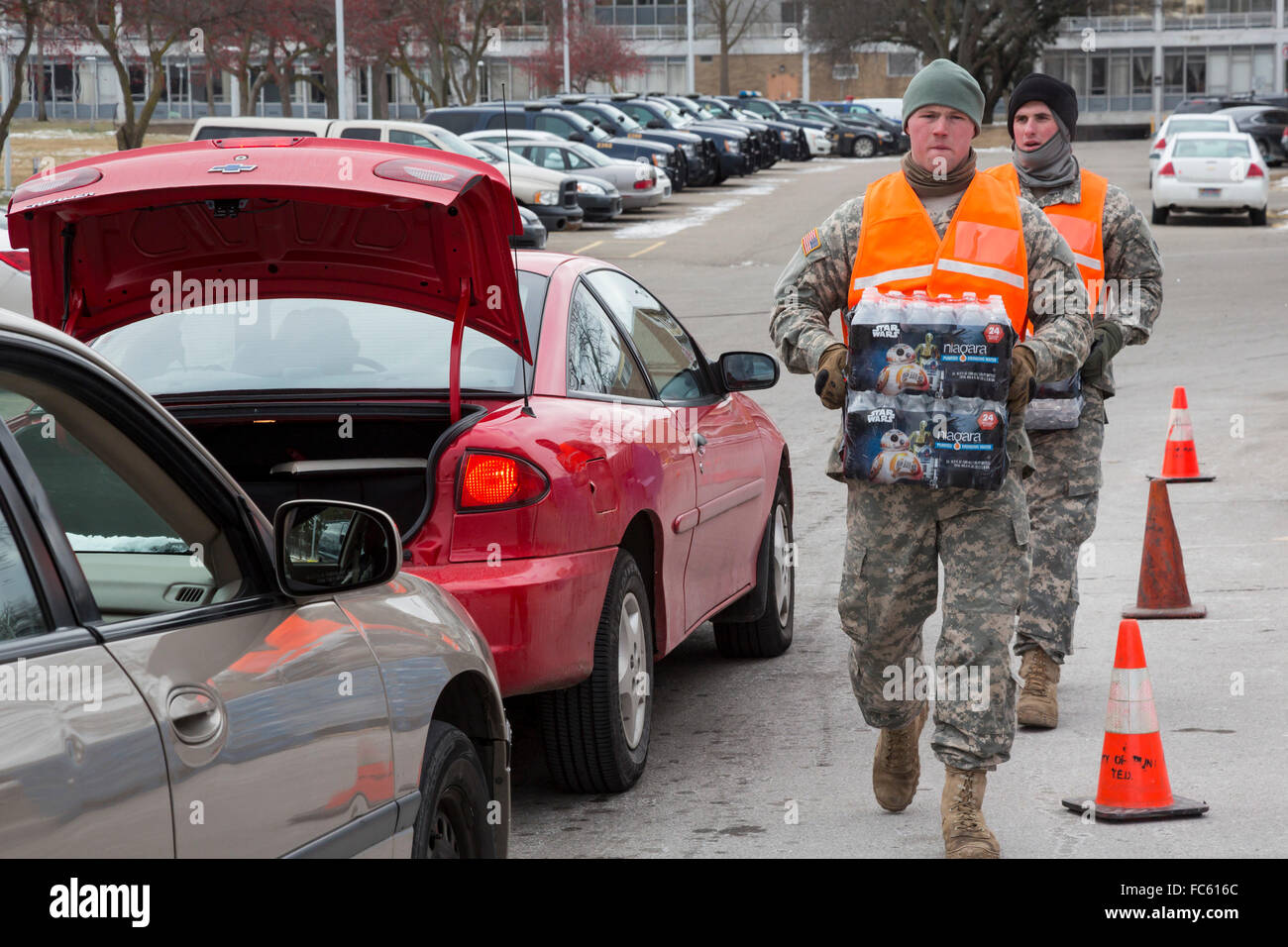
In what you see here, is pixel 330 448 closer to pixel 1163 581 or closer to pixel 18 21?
pixel 1163 581

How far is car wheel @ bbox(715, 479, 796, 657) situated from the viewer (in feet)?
24.3

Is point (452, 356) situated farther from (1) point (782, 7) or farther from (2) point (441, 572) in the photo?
(1) point (782, 7)

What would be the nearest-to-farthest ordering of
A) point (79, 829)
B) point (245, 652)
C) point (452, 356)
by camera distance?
point (79, 829), point (245, 652), point (452, 356)

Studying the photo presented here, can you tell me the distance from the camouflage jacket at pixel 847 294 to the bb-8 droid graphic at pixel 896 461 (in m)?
0.22

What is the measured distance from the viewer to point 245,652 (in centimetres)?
294

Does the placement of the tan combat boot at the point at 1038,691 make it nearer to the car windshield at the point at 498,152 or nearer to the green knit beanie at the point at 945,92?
the green knit beanie at the point at 945,92

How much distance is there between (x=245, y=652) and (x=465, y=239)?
2.49 m

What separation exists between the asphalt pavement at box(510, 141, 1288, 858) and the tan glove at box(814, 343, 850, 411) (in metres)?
1.24

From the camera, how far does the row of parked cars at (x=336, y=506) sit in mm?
2588

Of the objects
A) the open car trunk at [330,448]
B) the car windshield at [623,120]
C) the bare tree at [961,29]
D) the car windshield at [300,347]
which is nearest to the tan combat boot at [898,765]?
the open car trunk at [330,448]

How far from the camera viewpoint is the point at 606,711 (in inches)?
217

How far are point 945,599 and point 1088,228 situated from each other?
6.46ft
